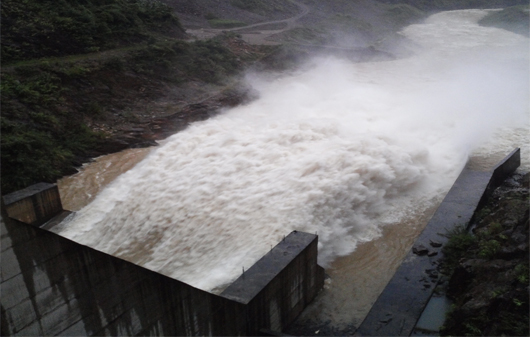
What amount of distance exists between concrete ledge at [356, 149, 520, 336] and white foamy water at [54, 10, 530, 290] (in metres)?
1.06

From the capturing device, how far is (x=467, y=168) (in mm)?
15195

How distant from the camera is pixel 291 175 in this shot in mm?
14070

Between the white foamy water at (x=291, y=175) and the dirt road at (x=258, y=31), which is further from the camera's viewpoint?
the dirt road at (x=258, y=31)

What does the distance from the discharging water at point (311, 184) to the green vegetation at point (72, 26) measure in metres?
8.20

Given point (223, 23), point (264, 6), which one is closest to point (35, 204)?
point (223, 23)

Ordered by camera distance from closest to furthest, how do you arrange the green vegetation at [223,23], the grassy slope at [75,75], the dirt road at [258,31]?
the grassy slope at [75,75], the dirt road at [258,31], the green vegetation at [223,23]

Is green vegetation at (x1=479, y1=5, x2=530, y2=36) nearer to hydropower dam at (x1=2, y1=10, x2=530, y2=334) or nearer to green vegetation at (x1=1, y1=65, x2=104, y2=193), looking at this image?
hydropower dam at (x1=2, y1=10, x2=530, y2=334)

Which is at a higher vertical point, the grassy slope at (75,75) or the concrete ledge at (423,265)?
the grassy slope at (75,75)

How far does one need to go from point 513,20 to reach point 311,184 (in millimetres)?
44874

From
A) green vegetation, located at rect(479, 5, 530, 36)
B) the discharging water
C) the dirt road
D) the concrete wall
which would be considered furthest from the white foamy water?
green vegetation, located at rect(479, 5, 530, 36)

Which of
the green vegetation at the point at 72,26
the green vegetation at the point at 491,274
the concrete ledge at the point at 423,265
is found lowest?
the concrete ledge at the point at 423,265

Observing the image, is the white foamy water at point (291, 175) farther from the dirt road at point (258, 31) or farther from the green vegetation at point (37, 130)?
the dirt road at point (258, 31)

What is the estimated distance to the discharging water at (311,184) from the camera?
11250 mm

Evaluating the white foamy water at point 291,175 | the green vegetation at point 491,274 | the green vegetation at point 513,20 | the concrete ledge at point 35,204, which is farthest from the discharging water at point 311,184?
the green vegetation at point 513,20
